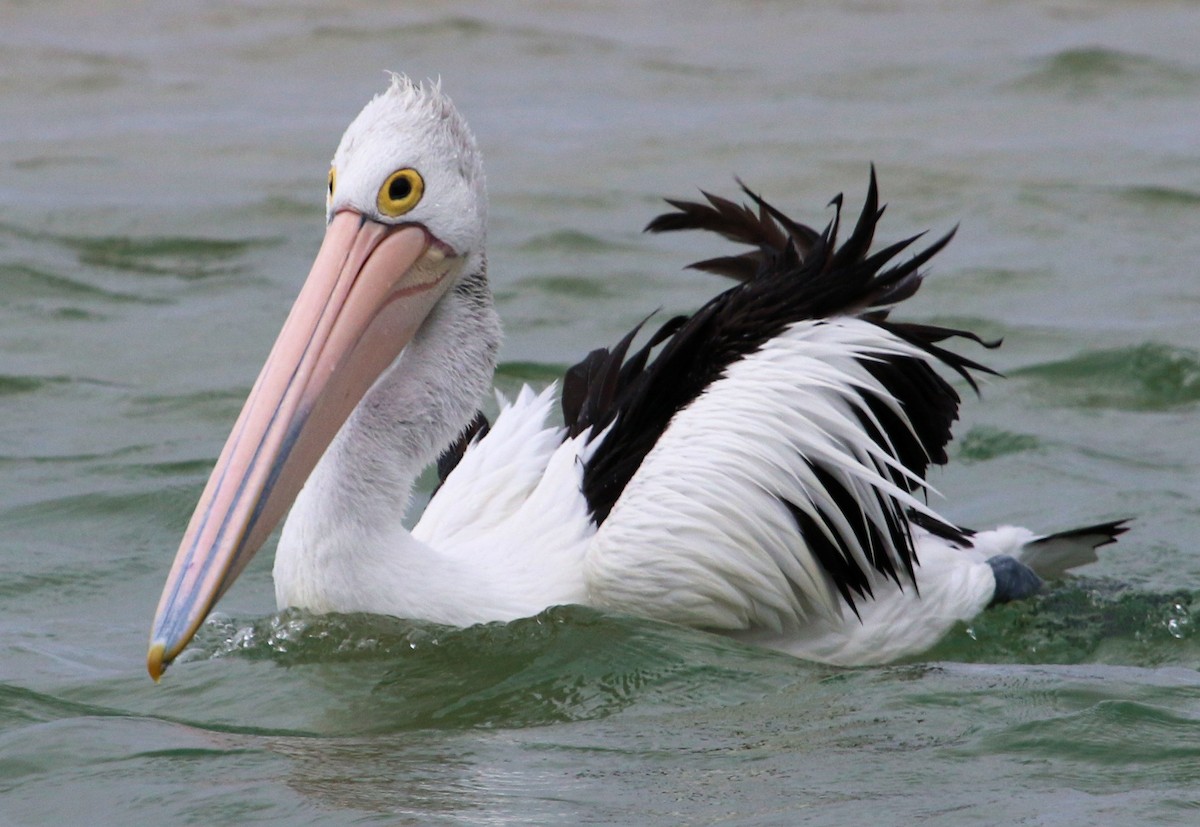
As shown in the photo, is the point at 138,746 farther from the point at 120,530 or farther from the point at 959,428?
the point at 959,428

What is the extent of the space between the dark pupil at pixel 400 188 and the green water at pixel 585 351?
3.29 ft

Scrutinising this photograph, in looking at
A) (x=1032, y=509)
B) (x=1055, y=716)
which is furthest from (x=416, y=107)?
(x=1032, y=509)

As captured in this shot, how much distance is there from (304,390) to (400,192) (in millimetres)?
593

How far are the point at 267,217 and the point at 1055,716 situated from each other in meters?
6.73

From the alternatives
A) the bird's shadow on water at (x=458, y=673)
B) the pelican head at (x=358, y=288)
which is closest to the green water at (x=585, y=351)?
the bird's shadow on water at (x=458, y=673)

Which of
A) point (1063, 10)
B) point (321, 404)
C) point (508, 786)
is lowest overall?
point (508, 786)

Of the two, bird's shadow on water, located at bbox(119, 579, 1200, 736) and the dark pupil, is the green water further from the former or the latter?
the dark pupil

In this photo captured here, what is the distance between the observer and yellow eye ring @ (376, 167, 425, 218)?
4594mm

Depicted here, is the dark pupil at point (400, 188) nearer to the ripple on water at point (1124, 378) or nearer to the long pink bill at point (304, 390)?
the long pink bill at point (304, 390)

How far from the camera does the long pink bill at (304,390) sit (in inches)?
155

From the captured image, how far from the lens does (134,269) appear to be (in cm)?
912

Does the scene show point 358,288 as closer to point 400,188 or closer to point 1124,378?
point 400,188

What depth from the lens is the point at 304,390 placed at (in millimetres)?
4328

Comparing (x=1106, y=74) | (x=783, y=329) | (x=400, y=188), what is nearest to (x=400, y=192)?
(x=400, y=188)
